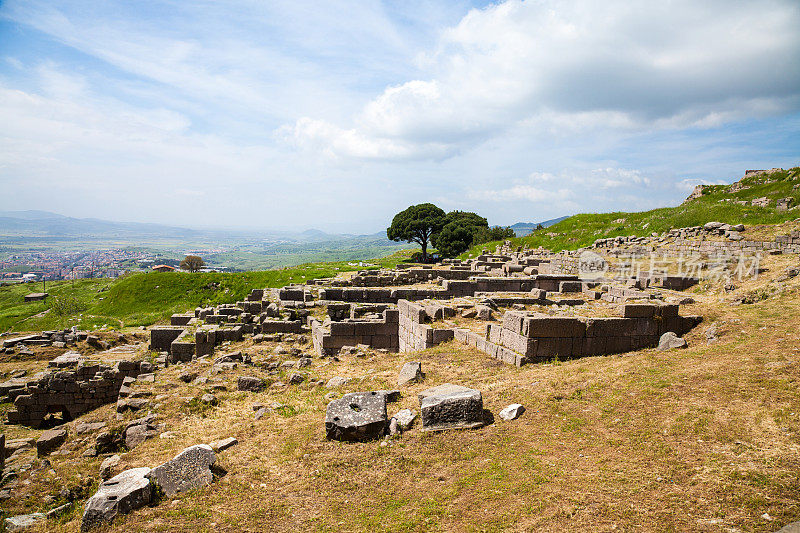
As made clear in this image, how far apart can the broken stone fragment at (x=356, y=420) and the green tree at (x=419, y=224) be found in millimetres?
52223

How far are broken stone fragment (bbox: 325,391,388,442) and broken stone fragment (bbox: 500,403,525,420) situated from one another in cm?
234

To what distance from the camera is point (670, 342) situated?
1158cm

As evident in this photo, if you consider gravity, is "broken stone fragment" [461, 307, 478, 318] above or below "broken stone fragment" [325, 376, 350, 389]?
above

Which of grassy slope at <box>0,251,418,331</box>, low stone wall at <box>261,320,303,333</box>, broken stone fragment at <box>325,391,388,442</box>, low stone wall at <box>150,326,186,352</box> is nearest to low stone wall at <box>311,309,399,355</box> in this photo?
low stone wall at <box>261,320,303,333</box>

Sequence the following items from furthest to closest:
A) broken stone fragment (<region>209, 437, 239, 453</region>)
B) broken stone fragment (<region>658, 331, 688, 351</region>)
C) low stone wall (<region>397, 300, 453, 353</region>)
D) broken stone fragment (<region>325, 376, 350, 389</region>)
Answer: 1. low stone wall (<region>397, 300, 453, 353</region>)
2. broken stone fragment (<region>325, 376, 350, 389</region>)
3. broken stone fragment (<region>658, 331, 688, 351</region>)
4. broken stone fragment (<region>209, 437, 239, 453</region>)

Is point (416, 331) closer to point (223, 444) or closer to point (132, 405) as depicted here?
point (223, 444)

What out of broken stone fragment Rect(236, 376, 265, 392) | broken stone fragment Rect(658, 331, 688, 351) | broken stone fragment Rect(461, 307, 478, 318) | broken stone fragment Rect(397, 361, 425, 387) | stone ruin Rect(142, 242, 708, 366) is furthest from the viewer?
broken stone fragment Rect(461, 307, 478, 318)

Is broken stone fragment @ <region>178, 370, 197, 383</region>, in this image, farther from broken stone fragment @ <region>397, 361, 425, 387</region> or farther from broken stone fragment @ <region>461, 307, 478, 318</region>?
broken stone fragment @ <region>461, 307, 478, 318</region>

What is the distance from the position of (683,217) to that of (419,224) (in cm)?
3456

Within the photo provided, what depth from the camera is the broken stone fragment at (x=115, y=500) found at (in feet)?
20.6

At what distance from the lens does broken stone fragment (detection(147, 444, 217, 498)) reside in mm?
6863

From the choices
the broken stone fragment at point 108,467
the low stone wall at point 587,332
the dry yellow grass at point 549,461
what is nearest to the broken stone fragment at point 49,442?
the dry yellow grass at point 549,461

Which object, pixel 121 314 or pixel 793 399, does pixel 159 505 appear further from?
pixel 121 314

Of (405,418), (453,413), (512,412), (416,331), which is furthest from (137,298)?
(512,412)
